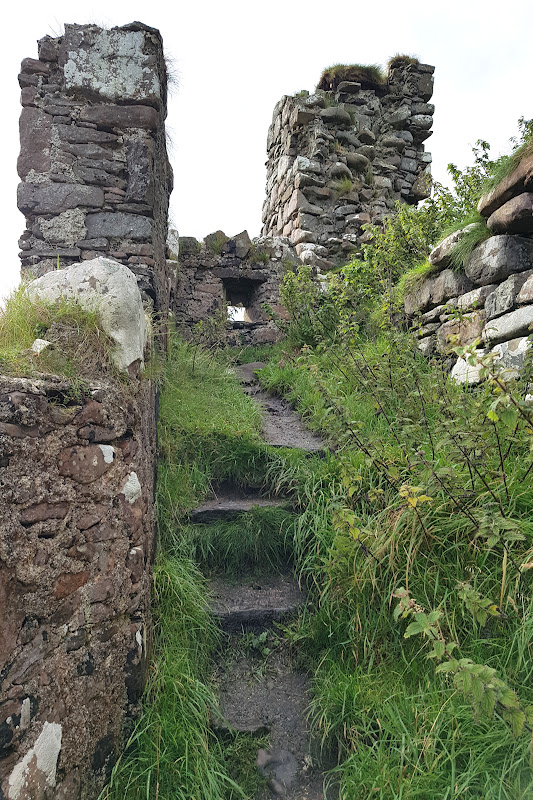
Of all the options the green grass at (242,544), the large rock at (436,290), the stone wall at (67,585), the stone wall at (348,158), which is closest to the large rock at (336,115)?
the stone wall at (348,158)

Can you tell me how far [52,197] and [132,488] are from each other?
3448 mm

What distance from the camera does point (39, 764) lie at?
1.62 metres

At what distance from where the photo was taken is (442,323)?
404 centimetres

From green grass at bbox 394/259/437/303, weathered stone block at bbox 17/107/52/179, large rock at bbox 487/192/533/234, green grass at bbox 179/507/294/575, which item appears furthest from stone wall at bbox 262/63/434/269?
green grass at bbox 179/507/294/575

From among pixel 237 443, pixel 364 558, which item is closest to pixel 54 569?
pixel 364 558

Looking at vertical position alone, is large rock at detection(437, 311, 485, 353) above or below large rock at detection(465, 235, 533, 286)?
below

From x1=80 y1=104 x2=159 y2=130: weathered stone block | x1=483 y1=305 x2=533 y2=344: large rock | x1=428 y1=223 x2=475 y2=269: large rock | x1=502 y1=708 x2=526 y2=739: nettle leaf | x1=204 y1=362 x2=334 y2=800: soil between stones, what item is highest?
x1=80 y1=104 x2=159 y2=130: weathered stone block

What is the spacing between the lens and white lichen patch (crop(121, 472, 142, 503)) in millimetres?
2121

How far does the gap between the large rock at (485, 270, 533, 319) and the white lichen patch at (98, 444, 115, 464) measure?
8.64 feet

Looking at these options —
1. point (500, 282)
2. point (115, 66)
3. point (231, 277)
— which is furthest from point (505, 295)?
point (231, 277)

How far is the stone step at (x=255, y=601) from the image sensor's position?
9.14ft

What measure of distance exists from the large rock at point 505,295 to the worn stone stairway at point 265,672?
196 cm

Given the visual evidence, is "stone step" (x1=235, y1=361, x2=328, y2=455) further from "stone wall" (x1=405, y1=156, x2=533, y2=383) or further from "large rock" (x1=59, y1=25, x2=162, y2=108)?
"large rock" (x1=59, y1=25, x2=162, y2=108)

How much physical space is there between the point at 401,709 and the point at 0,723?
1564 millimetres
